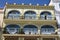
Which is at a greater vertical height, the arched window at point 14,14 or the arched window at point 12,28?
the arched window at point 14,14

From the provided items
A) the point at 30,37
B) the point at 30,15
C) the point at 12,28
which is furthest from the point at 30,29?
the point at 12,28

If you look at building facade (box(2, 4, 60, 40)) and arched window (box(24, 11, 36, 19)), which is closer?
building facade (box(2, 4, 60, 40))

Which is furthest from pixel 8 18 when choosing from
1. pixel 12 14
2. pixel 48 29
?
pixel 48 29

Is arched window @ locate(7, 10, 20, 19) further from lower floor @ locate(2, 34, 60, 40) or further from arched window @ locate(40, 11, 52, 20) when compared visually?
arched window @ locate(40, 11, 52, 20)

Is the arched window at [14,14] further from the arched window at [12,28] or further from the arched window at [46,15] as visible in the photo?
the arched window at [46,15]

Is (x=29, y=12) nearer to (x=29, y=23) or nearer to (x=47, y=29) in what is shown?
(x=29, y=23)

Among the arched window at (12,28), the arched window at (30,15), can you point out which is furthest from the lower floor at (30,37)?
the arched window at (30,15)

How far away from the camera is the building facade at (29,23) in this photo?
31.1 metres

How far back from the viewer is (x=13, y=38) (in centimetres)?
3108

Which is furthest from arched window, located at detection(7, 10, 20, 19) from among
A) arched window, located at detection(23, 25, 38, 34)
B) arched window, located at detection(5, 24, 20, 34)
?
arched window, located at detection(23, 25, 38, 34)

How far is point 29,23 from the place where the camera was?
32.3 m

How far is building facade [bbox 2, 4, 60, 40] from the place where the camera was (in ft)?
102

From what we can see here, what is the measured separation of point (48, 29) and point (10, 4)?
6.92 meters

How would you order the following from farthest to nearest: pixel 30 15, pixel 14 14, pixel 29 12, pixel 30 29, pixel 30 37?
pixel 29 12
pixel 30 15
pixel 14 14
pixel 30 29
pixel 30 37
